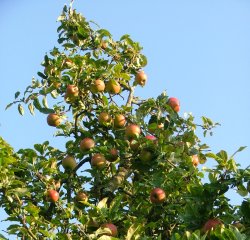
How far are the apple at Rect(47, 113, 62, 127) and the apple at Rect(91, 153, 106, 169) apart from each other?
0.86 meters

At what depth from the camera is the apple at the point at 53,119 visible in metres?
5.89

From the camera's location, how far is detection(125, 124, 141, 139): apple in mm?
5102

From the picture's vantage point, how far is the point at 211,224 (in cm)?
369

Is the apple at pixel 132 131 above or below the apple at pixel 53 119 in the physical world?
below

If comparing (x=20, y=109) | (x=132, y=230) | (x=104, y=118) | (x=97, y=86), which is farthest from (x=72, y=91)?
(x=132, y=230)

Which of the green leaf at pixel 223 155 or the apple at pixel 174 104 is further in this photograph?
the apple at pixel 174 104

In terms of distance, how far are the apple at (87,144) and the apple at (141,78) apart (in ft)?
3.45

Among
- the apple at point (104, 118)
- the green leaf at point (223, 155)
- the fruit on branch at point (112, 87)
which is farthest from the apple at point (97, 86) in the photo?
the green leaf at point (223, 155)

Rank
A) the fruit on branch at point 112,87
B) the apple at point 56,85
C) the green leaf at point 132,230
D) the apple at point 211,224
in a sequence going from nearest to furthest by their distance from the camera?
the apple at point 211,224 < the green leaf at point 132,230 < the fruit on branch at point 112,87 < the apple at point 56,85

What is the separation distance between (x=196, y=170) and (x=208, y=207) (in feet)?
2.91

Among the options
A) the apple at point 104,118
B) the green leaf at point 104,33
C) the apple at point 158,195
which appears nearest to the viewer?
the apple at point 158,195

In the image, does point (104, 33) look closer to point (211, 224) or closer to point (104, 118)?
point (104, 118)

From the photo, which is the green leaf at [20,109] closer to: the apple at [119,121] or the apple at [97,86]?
the apple at [97,86]

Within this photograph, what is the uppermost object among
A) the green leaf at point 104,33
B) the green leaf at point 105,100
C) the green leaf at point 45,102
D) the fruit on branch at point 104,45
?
the green leaf at point 104,33
